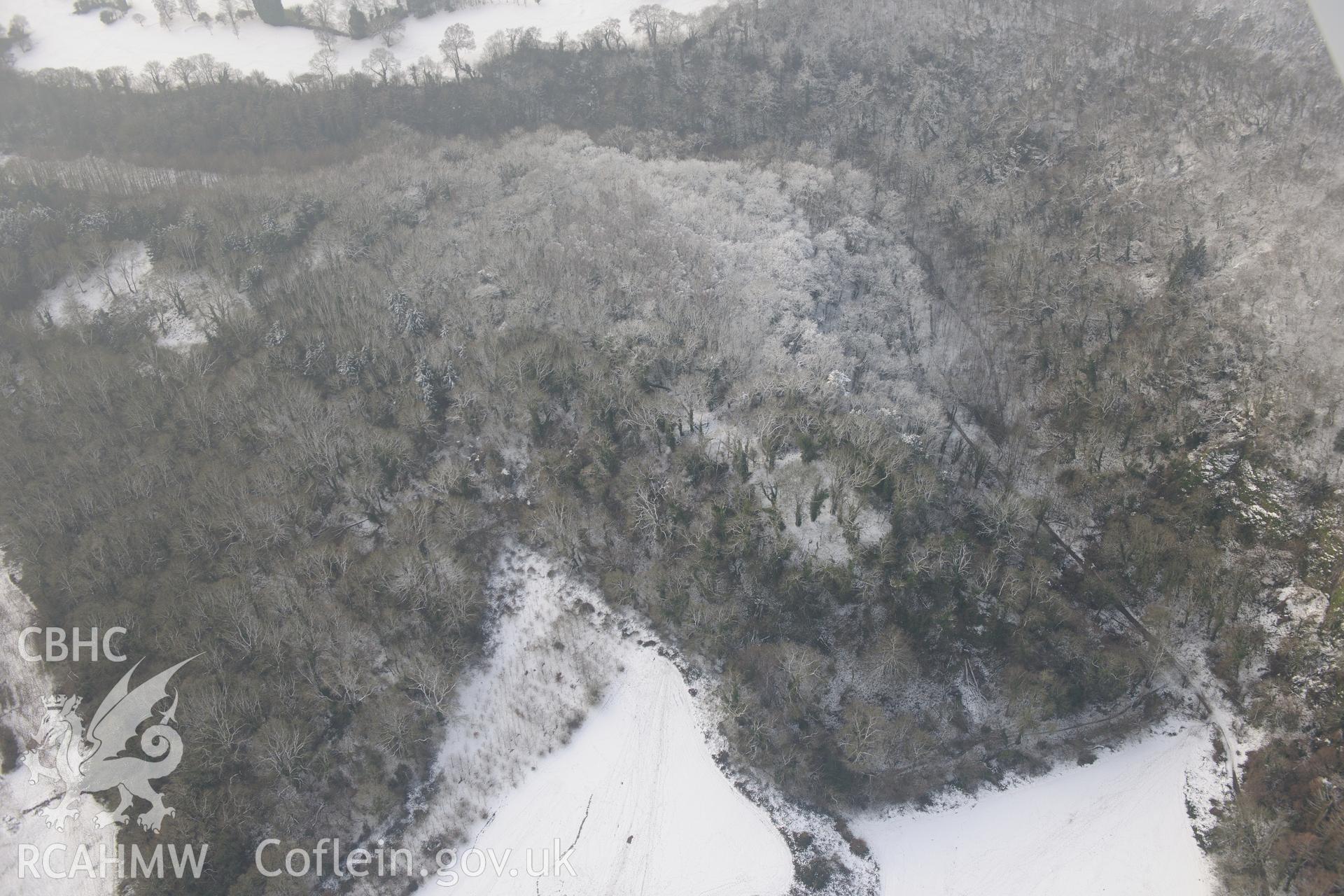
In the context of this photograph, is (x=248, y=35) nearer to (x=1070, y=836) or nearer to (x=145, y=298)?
(x=145, y=298)

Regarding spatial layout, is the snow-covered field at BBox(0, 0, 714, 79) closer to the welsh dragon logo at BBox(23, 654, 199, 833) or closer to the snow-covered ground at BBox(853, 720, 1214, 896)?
the welsh dragon logo at BBox(23, 654, 199, 833)

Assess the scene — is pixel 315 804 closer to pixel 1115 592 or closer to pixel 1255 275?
pixel 1115 592

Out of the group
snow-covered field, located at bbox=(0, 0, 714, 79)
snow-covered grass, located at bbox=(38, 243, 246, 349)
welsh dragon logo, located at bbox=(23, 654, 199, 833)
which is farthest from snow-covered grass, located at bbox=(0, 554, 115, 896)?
snow-covered field, located at bbox=(0, 0, 714, 79)

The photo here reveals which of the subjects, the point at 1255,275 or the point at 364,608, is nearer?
the point at 364,608

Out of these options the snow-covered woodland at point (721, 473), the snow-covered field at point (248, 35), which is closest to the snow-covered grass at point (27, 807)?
the snow-covered woodland at point (721, 473)

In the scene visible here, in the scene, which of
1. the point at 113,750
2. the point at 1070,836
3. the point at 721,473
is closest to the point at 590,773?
the point at 721,473

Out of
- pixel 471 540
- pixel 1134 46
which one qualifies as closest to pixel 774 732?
pixel 471 540

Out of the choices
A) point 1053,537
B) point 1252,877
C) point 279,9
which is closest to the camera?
point 1252,877
